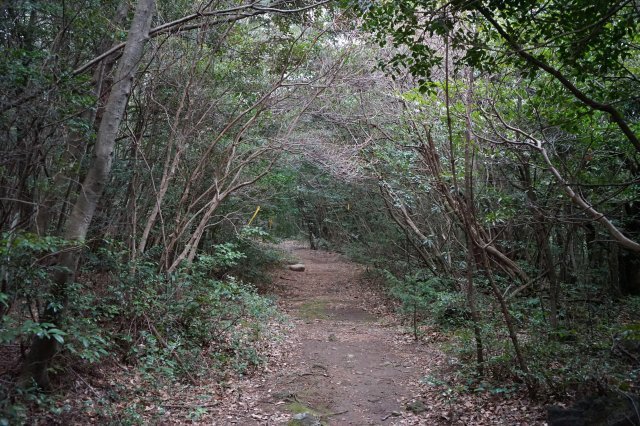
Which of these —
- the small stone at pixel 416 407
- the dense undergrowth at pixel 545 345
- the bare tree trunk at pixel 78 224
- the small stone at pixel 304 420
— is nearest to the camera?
the bare tree trunk at pixel 78 224

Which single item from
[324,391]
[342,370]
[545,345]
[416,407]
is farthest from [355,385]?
[545,345]

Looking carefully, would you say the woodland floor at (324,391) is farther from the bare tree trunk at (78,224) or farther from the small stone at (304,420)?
the bare tree trunk at (78,224)

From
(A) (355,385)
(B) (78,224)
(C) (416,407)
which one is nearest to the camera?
(B) (78,224)

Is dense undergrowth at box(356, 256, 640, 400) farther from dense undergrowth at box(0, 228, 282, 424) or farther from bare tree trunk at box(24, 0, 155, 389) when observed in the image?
bare tree trunk at box(24, 0, 155, 389)

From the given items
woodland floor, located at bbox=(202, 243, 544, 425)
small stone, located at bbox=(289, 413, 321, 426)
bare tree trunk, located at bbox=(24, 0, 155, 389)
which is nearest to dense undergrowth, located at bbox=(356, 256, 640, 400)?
woodland floor, located at bbox=(202, 243, 544, 425)

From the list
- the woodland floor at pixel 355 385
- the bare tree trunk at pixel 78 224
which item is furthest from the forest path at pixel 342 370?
the bare tree trunk at pixel 78 224

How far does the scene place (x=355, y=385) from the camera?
7.84 meters

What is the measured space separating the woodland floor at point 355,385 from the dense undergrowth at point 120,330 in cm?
A: 83

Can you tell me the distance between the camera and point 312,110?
12781mm

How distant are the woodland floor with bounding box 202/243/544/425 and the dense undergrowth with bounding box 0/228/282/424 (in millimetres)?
833

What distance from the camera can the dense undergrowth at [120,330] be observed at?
4.66 m

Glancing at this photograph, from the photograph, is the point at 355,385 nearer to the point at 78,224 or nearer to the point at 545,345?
the point at 545,345

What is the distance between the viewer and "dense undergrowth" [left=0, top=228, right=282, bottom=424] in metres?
4.66

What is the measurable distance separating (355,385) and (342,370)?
0.82 meters
